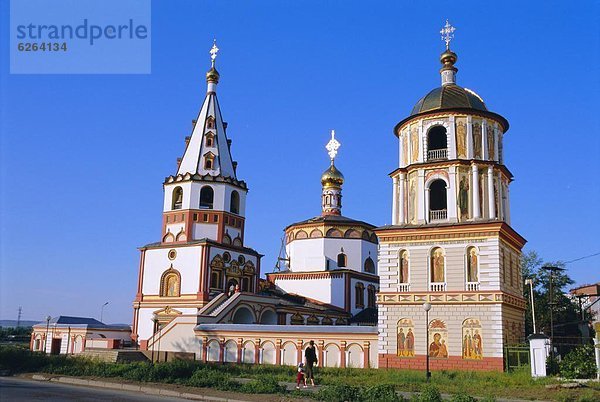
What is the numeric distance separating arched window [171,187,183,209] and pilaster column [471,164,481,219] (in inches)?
751

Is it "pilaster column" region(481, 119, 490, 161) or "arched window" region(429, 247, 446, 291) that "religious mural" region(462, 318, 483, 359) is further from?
"pilaster column" region(481, 119, 490, 161)

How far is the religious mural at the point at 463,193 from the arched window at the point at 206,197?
55.9ft

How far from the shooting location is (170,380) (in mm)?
18109

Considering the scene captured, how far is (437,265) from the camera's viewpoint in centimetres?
2417

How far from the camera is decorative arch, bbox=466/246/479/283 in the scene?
76.8 feet

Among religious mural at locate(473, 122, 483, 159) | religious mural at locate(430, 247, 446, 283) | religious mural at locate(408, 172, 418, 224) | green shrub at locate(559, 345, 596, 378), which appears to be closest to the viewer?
green shrub at locate(559, 345, 596, 378)

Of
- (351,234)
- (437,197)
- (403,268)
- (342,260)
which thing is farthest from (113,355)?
(351,234)

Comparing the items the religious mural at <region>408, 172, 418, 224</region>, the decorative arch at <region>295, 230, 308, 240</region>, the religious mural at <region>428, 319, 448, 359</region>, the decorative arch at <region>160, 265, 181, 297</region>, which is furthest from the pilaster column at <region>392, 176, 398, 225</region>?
the decorative arch at <region>295, 230, 308, 240</region>

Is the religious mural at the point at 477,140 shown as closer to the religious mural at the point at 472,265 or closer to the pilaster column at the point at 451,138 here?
the pilaster column at the point at 451,138

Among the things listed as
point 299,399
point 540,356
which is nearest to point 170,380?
point 299,399

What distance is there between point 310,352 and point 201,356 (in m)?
11.4

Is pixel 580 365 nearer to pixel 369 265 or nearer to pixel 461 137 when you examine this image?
pixel 461 137

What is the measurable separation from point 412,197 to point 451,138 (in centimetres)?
302

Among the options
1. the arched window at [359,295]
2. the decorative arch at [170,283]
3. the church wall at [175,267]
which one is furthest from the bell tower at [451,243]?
the arched window at [359,295]
